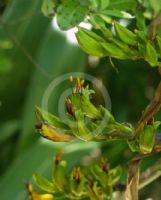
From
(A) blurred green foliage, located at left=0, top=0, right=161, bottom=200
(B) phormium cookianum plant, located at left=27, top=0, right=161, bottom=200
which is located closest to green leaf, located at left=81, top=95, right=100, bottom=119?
(B) phormium cookianum plant, located at left=27, top=0, right=161, bottom=200

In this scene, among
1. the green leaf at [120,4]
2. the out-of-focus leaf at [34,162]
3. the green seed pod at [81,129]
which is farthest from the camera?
the out-of-focus leaf at [34,162]

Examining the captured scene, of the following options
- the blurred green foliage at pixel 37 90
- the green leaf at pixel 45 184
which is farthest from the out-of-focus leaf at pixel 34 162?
the green leaf at pixel 45 184

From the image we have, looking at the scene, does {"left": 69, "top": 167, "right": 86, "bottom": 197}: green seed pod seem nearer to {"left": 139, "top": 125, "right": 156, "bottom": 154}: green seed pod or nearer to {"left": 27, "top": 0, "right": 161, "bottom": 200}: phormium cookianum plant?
{"left": 27, "top": 0, "right": 161, "bottom": 200}: phormium cookianum plant

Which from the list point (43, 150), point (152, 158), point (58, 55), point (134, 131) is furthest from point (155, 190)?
point (134, 131)

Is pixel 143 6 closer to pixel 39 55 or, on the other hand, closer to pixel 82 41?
pixel 82 41

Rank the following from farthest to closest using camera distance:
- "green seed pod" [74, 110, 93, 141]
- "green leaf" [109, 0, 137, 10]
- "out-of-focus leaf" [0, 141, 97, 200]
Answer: "out-of-focus leaf" [0, 141, 97, 200] < "green leaf" [109, 0, 137, 10] < "green seed pod" [74, 110, 93, 141]

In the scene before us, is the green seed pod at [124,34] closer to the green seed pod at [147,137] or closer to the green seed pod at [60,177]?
the green seed pod at [147,137]
